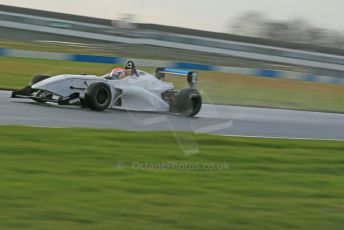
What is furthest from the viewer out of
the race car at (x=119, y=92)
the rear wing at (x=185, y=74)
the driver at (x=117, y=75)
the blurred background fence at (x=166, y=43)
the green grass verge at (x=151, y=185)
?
the blurred background fence at (x=166, y=43)

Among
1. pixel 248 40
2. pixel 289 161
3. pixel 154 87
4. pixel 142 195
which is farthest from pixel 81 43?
pixel 142 195

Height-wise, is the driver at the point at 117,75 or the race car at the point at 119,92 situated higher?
the driver at the point at 117,75

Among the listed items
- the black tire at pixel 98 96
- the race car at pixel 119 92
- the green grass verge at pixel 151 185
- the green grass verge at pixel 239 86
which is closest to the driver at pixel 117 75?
the race car at pixel 119 92

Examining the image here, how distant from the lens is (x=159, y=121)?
1157 cm

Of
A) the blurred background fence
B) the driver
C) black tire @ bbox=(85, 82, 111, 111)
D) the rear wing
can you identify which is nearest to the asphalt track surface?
black tire @ bbox=(85, 82, 111, 111)

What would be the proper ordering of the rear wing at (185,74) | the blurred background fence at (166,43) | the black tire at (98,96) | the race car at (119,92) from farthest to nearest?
the blurred background fence at (166,43)
the rear wing at (185,74)
the race car at (119,92)
the black tire at (98,96)

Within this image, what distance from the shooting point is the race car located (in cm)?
1167

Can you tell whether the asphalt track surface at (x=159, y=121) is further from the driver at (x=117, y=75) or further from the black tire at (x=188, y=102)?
the driver at (x=117, y=75)

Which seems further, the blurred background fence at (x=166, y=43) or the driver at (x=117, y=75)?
the blurred background fence at (x=166, y=43)

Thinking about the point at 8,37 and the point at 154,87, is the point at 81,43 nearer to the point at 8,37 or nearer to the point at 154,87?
the point at 8,37

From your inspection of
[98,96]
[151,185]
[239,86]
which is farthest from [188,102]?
[239,86]

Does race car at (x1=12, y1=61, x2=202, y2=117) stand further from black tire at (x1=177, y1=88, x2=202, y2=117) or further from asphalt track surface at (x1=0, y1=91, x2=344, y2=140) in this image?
asphalt track surface at (x1=0, y1=91, x2=344, y2=140)

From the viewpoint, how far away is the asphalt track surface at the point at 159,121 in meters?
10.2

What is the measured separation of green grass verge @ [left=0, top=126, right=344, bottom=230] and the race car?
2.44 meters
